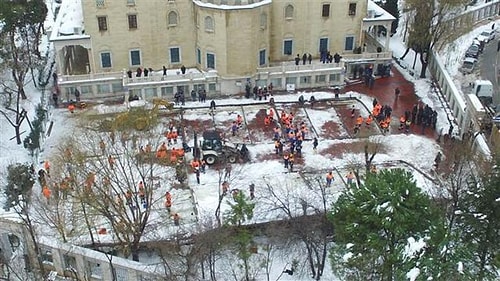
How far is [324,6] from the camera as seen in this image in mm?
47406

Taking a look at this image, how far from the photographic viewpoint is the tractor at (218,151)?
120 feet

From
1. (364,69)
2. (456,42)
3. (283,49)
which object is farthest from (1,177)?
(456,42)

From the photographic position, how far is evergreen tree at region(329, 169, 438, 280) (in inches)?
849

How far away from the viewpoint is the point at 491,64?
52.5m

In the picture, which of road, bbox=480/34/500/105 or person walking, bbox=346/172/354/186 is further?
road, bbox=480/34/500/105

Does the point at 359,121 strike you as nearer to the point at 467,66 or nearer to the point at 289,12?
the point at 289,12

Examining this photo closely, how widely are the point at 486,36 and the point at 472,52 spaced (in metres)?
5.82

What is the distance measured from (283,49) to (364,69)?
21.6ft

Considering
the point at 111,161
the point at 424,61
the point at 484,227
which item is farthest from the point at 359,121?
the point at 111,161

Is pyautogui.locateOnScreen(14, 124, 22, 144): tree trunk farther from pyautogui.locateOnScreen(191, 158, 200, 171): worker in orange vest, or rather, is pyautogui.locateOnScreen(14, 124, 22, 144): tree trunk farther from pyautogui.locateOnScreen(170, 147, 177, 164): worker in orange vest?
pyautogui.locateOnScreen(191, 158, 200, 171): worker in orange vest

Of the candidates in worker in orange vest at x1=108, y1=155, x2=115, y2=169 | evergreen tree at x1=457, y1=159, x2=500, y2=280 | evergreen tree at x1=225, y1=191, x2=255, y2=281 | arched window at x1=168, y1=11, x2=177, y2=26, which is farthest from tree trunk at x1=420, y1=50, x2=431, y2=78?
worker in orange vest at x1=108, y1=155, x2=115, y2=169

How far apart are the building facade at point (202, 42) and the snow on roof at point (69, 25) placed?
2.8 inches

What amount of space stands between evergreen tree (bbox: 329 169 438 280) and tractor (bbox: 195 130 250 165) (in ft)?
46.6

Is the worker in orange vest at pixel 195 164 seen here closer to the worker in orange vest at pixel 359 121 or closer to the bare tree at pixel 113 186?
the bare tree at pixel 113 186
